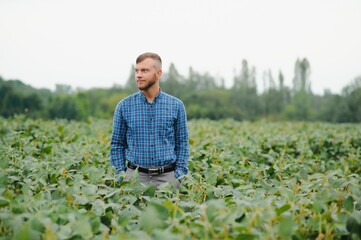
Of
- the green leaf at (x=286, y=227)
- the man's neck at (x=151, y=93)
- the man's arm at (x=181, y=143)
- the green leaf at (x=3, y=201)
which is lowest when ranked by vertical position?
the green leaf at (x=286, y=227)

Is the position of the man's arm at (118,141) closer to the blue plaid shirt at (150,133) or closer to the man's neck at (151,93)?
the blue plaid shirt at (150,133)

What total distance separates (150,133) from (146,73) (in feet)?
1.81

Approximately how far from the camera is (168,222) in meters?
1.80

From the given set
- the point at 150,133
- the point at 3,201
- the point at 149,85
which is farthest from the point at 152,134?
the point at 3,201

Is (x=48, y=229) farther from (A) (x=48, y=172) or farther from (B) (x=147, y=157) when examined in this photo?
(B) (x=147, y=157)

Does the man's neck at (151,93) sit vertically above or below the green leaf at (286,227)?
above

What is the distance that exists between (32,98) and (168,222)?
40290 millimetres

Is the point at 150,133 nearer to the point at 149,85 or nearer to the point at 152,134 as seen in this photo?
the point at 152,134

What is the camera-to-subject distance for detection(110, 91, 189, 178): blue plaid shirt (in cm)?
325

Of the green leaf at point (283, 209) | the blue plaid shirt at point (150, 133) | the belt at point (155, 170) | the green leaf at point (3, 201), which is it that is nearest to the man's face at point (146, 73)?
the blue plaid shirt at point (150, 133)

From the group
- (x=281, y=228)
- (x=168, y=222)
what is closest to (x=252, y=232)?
(x=281, y=228)

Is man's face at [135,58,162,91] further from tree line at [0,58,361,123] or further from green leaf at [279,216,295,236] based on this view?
tree line at [0,58,361,123]

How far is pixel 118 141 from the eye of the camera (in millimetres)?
3357

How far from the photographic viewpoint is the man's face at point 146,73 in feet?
10.1
